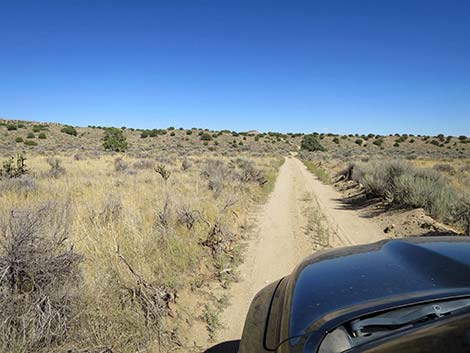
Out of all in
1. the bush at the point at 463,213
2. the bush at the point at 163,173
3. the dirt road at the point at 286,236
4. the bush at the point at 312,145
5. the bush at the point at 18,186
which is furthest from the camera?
the bush at the point at 312,145

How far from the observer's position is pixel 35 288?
13.0ft

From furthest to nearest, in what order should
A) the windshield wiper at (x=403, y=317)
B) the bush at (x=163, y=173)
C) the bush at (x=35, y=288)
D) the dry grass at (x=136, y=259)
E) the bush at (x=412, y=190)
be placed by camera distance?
the bush at (x=163, y=173), the bush at (x=412, y=190), the dry grass at (x=136, y=259), the bush at (x=35, y=288), the windshield wiper at (x=403, y=317)

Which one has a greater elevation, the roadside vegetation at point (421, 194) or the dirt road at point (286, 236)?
A: the roadside vegetation at point (421, 194)

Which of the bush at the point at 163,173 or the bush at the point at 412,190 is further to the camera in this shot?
the bush at the point at 163,173

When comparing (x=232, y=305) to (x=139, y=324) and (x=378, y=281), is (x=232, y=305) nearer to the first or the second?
(x=139, y=324)

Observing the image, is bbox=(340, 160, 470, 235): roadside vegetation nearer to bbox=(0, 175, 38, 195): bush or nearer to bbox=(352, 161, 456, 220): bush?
bbox=(352, 161, 456, 220): bush

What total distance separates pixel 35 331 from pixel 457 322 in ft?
11.7

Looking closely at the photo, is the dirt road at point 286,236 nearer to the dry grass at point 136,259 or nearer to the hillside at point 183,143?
the dry grass at point 136,259

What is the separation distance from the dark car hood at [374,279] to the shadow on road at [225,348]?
1773 mm

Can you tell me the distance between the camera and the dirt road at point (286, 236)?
507 centimetres

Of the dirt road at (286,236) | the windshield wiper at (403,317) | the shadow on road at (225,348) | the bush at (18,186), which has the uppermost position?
the windshield wiper at (403,317)

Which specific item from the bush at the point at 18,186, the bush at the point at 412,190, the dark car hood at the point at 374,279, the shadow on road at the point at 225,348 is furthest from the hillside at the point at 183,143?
the dark car hood at the point at 374,279

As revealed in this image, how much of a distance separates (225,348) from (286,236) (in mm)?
4698

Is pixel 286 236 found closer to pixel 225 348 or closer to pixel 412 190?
pixel 225 348
